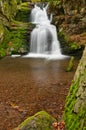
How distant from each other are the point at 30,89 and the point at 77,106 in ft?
31.9

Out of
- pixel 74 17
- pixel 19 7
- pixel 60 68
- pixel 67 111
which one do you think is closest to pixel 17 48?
pixel 74 17

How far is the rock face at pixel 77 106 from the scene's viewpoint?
5.30 metres

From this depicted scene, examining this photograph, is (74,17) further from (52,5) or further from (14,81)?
(14,81)

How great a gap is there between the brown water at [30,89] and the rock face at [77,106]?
451cm

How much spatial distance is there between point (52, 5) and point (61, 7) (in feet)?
6.72

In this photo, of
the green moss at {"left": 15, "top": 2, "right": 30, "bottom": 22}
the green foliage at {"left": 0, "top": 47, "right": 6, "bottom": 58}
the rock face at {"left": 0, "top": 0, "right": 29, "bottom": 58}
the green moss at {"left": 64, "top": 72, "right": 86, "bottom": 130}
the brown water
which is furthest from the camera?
the green moss at {"left": 15, "top": 2, "right": 30, "bottom": 22}

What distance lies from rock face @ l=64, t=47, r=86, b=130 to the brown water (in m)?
4.51

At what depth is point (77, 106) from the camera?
5637mm

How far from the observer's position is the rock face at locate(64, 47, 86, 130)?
5.30 m

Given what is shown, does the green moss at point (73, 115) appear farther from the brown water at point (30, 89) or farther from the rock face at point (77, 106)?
the brown water at point (30, 89)

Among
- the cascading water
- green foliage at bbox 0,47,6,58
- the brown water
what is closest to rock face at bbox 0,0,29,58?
green foliage at bbox 0,47,6,58

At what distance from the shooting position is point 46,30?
31219 mm

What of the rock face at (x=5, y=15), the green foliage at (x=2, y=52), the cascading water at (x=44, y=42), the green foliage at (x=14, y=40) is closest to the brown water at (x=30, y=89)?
the green foliage at (x=2, y=52)

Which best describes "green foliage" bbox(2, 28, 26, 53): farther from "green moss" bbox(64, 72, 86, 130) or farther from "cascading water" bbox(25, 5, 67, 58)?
"green moss" bbox(64, 72, 86, 130)
